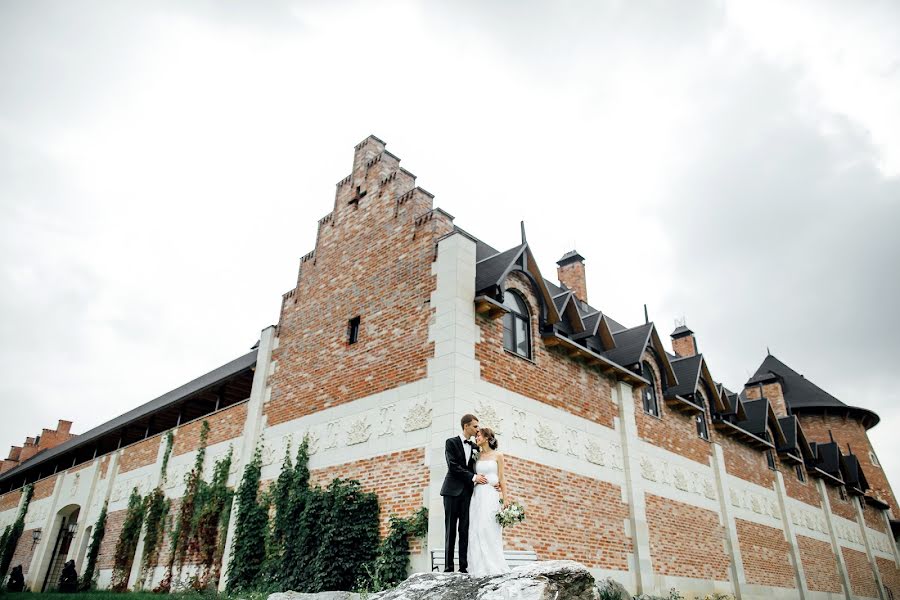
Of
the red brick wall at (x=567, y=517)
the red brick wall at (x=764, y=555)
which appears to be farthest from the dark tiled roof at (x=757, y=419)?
the red brick wall at (x=567, y=517)

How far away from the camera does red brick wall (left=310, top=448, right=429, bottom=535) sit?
1174 centimetres

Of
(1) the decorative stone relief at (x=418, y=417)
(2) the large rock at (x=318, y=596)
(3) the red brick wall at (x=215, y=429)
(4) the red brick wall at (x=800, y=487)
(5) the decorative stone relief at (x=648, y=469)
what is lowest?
(2) the large rock at (x=318, y=596)

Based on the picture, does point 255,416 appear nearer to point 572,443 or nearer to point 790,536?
point 572,443

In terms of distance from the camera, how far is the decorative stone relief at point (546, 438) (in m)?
13.7

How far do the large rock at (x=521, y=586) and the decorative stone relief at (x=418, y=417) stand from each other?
6.08 metres

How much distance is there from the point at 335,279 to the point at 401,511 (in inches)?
275

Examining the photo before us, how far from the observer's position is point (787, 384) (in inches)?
1572

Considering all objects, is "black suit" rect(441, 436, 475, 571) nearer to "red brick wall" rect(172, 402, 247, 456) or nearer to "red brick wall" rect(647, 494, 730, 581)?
"red brick wall" rect(647, 494, 730, 581)

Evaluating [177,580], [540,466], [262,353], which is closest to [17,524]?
[177,580]

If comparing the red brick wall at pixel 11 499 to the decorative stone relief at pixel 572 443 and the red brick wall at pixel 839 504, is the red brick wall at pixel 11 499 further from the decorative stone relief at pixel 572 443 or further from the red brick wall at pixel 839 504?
the red brick wall at pixel 839 504

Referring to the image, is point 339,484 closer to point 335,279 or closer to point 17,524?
point 335,279

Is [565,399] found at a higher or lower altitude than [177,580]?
higher

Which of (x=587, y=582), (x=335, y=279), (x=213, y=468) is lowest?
(x=587, y=582)

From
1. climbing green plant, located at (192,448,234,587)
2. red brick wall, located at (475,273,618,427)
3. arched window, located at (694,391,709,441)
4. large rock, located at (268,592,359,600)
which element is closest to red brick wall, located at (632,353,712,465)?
arched window, located at (694,391,709,441)
